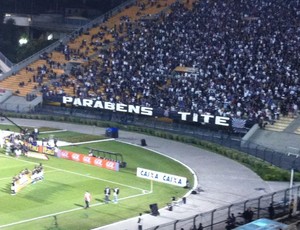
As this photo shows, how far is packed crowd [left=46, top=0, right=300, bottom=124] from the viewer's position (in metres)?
68.4

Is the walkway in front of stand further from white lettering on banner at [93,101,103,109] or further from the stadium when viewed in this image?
white lettering on banner at [93,101,103,109]

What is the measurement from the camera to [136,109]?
72812mm

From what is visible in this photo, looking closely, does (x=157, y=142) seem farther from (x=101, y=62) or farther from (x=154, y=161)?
(x=101, y=62)

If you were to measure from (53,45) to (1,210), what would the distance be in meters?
59.2

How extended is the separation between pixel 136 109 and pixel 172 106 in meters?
4.22

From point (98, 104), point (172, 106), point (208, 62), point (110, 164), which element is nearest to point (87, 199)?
point (110, 164)

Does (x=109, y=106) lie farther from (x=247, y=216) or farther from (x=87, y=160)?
(x=247, y=216)

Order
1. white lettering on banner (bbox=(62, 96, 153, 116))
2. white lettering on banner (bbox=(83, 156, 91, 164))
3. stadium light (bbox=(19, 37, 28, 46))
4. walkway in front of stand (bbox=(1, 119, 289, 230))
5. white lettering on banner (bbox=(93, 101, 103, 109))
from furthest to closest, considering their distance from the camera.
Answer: stadium light (bbox=(19, 37, 28, 46)), white lettering on banner (bbox=(93, 101, 103, 109)), white lettering on banner (bbox=(62, 96, 153, 116)), white lettering on banner (bbox=(83, 156, 91, 164)), walkway in front of stand (bbox=(1, 119, 289, 230))

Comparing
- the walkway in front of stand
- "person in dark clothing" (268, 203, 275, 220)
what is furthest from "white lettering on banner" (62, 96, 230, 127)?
"person in dark clothing" (268, 203, 275, 220)

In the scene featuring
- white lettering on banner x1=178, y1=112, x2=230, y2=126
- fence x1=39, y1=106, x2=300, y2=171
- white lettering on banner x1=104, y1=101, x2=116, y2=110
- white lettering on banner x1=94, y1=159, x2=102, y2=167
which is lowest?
white lettering on banner x1=94, y1=159, x2=102, y2=167

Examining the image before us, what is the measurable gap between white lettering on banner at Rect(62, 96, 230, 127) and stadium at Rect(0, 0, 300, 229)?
13 cm

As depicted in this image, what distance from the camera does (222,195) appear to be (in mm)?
45125

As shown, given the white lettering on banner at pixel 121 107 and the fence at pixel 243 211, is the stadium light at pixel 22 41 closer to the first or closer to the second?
the white lettering on banner at pixel 121 107

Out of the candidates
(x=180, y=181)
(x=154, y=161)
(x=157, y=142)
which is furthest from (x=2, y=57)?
(x=180, y=181)
